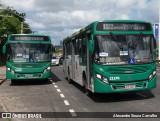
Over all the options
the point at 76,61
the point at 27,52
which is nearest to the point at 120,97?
the point at 76,61

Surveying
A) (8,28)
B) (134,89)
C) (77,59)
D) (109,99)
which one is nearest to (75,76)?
(77,59)

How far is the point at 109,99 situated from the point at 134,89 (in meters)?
1.23

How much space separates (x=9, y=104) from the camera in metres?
12.0

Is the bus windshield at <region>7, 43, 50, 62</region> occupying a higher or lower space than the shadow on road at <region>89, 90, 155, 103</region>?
higher

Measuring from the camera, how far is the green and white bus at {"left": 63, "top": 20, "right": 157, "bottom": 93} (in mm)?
11531

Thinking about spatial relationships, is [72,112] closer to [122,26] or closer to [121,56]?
[121,56]

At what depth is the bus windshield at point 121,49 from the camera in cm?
1155

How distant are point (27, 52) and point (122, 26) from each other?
8.35 m

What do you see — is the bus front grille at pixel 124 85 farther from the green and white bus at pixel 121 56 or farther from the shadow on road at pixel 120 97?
the shadow on road at pixel 120 97

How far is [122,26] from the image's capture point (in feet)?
39.0

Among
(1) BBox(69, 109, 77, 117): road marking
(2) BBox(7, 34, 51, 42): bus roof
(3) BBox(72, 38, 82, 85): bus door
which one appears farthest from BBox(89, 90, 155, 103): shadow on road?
(2) BBox(7, 34, 51, 42): bus roof

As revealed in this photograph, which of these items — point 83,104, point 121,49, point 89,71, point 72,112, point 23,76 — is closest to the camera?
point 72,112

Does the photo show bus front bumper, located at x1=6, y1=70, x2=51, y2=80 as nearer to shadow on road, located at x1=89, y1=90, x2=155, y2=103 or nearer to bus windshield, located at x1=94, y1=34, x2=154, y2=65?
shadow on road, located at x1=89, y1=90, x2=155, y2=103

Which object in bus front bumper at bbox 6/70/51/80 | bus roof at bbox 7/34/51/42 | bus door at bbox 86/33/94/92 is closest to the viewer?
bus door at bbox 86/33/94/92
